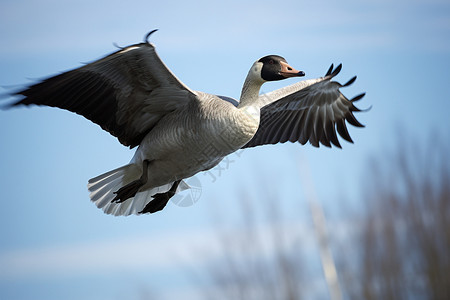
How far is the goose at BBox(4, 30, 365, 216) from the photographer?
19.1 ft

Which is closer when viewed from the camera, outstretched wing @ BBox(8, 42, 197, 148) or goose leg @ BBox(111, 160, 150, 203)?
outstretched wing @ BBox(8, 42, 197, 148)

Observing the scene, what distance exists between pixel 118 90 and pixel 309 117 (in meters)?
2.61

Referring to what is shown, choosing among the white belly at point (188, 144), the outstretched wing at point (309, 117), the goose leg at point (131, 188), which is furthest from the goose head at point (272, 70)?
the goose leg at point (131, 188)

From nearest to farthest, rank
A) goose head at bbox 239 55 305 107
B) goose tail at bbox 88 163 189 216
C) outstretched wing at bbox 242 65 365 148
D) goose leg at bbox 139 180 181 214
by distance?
goose head at bbox 239 55 305 107
goose leg at bbox 139 180 181 214
goose tail at bbox 88 163 189 216
outstretched wing at bbox 242 65 365 148

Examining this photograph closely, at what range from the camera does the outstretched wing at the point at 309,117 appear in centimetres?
757

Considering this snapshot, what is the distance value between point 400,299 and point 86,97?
1479 centimetres

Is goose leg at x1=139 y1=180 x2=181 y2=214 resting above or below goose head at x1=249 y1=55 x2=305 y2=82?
below

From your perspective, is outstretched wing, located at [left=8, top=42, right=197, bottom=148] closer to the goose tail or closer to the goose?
the goose

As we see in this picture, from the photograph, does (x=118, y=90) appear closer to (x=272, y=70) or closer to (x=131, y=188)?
(x=131, y=188)

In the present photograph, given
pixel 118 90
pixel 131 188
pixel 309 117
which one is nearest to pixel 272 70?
pixel 118 90

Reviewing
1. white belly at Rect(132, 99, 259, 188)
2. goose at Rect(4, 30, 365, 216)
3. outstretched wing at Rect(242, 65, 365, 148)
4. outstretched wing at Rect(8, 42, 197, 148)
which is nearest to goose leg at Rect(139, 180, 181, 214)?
goose at Rect(4, 30, 365, 216)

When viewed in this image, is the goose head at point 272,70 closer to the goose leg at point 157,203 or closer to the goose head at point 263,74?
the goose head at point 263,74

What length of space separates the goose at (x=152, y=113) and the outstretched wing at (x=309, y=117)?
1.01ft

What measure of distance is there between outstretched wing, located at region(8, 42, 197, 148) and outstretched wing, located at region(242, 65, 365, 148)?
5.26 feet
